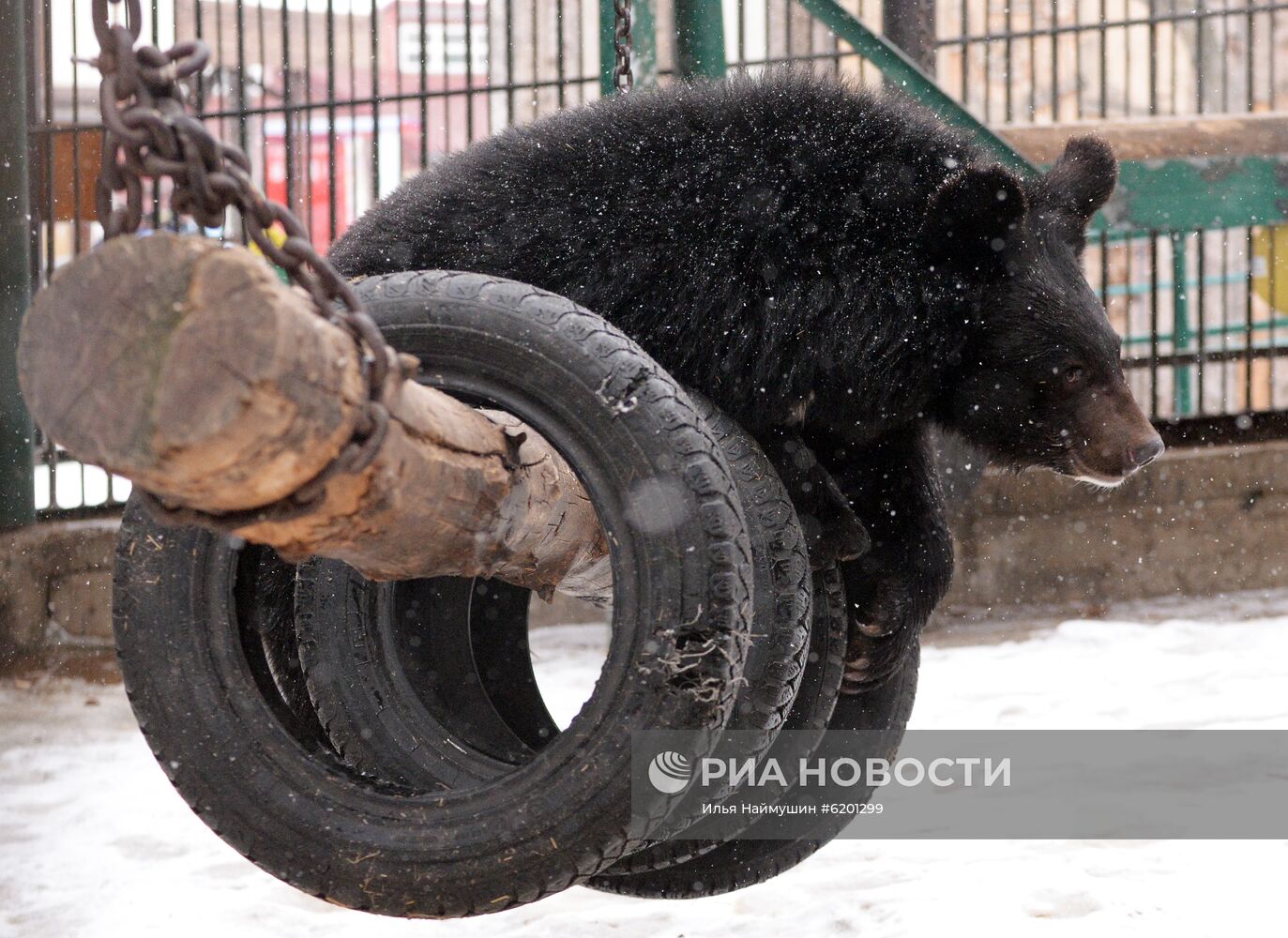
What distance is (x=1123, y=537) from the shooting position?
6.11m

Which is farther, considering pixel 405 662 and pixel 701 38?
pixel 701 38

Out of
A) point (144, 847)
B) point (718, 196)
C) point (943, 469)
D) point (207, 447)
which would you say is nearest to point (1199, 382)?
point (943, 469)

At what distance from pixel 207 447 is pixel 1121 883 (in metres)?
2.47

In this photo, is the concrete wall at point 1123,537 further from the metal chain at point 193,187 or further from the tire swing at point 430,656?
the metal chain at point 193,187

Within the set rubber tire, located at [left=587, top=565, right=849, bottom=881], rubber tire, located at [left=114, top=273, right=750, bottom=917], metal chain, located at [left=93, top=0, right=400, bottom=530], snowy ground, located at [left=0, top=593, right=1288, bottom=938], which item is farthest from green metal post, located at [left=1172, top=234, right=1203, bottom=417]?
metal chain, located at [left=93, top=0, right=400, bottom=530]

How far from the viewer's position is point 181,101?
151 centimetres

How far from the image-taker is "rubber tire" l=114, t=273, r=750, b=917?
1836mm

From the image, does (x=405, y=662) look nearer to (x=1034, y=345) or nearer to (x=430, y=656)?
(x=430, y=656)

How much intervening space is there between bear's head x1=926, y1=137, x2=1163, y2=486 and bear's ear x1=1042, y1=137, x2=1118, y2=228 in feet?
0.03

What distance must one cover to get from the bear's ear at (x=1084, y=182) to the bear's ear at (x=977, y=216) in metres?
0.27

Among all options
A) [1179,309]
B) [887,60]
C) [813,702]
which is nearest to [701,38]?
[887,60]

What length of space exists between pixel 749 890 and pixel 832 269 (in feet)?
4.83

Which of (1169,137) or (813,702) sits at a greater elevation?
(1169,137)

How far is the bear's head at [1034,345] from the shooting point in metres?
2.81
